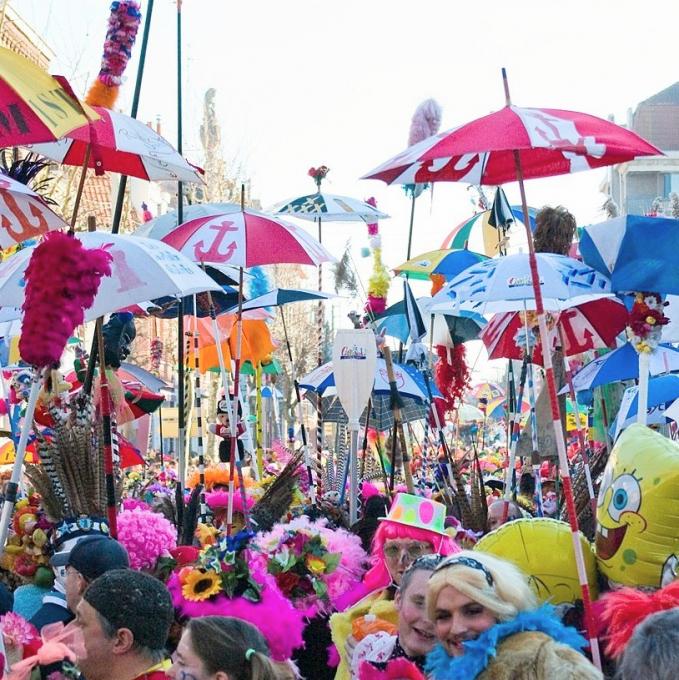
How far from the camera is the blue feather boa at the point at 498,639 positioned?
3320 mm

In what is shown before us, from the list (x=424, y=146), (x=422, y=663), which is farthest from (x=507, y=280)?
(x=422, y=663)

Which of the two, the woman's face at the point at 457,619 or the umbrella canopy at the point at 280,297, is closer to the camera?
the woman's face at the point at 457,619

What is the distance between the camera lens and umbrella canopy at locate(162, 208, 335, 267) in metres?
7.42

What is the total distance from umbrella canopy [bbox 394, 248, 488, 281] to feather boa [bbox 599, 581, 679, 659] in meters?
6.08

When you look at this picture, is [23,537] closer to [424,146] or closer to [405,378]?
[424,146]

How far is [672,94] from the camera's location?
6309cm

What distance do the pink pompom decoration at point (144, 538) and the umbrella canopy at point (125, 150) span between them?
172cm

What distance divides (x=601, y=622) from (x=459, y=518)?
3312 millimetres

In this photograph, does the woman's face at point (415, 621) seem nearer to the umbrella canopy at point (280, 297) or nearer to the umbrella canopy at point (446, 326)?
the umbrella canopy at point (280, 297)

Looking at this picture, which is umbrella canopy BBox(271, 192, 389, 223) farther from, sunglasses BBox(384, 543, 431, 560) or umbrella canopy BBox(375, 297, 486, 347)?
sunglasses BBox(384, 543, 431, 560)

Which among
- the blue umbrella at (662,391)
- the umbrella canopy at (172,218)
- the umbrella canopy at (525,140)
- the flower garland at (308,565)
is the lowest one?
the flower garland at (308,565)

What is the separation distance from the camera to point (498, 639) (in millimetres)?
3377

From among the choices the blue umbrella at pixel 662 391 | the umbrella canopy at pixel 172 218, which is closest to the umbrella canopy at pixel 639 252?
the blue umbrella at pixel 662 391

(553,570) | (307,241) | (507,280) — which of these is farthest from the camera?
(307,241)
